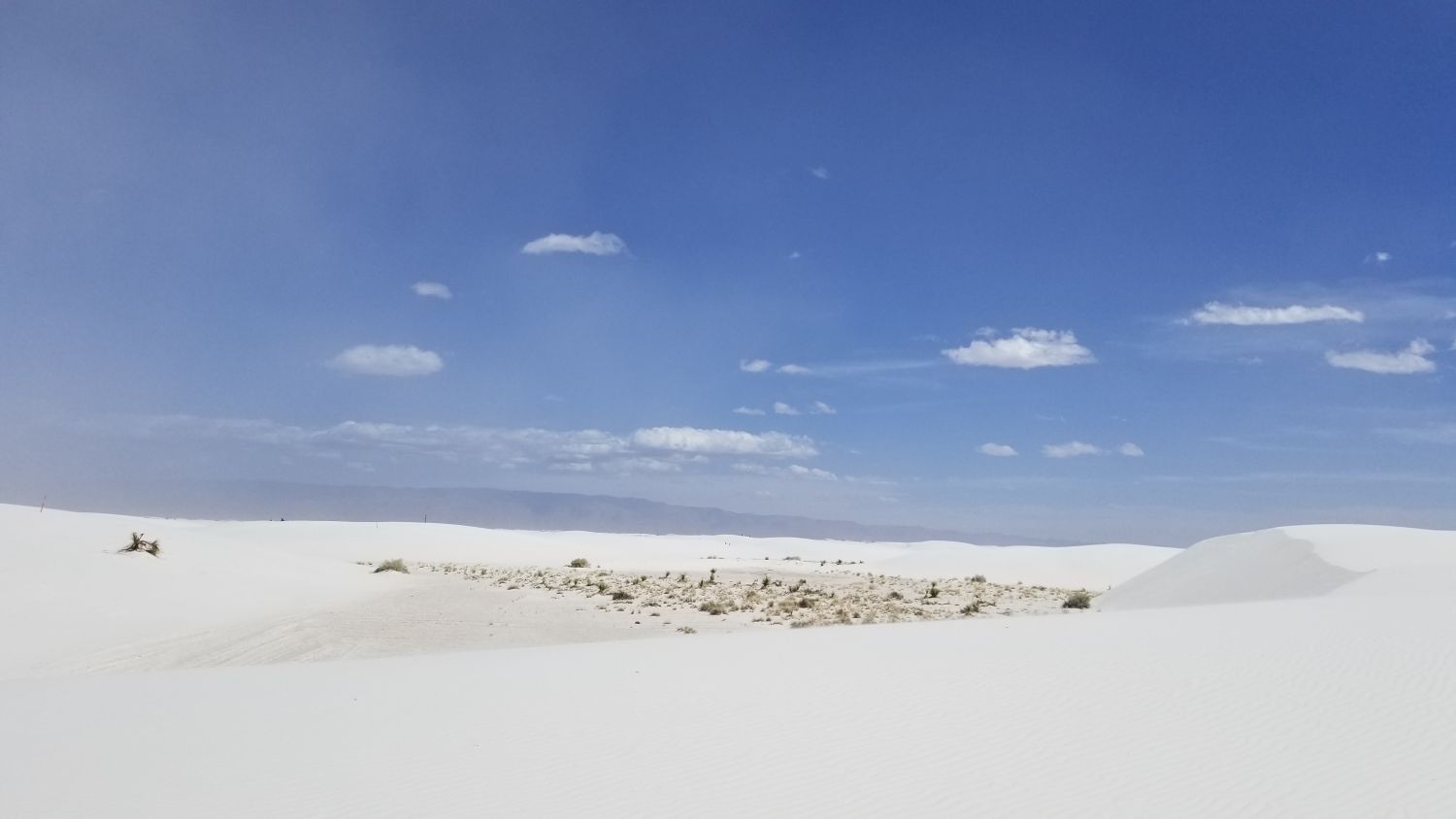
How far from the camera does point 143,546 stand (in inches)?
1026

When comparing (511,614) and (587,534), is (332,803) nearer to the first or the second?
(511,614)

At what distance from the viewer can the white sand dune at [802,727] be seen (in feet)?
21.3

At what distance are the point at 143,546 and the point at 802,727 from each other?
951 inches

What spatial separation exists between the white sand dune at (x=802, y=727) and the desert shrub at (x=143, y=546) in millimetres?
10902

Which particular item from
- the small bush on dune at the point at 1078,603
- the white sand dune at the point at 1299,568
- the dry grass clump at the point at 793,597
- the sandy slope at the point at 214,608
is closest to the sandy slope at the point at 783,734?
the sandy slope at the point at 214,608

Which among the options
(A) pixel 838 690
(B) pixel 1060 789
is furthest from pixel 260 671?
(B) pixel 1060 789

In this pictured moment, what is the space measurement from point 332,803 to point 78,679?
7.86m

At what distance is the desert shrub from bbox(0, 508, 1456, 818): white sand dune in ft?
35.8

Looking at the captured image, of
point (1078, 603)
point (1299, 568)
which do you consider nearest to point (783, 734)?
point (1078, 603)

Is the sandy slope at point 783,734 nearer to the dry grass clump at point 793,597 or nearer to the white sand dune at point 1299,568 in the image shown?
the white sand dune at point 1299,568

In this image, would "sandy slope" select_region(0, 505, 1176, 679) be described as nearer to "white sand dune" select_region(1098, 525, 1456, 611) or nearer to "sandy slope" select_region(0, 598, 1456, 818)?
"sandy slope" select_region(0, 598, 1456, 818)

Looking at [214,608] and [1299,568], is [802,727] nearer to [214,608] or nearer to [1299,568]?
[214,608]

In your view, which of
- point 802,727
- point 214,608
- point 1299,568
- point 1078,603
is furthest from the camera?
point 1078,603

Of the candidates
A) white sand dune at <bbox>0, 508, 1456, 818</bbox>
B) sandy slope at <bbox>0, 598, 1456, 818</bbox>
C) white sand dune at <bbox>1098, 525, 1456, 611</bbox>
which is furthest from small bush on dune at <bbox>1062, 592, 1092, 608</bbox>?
sandy slope at <bbox>0, 598, 1456, 818</bbox>
